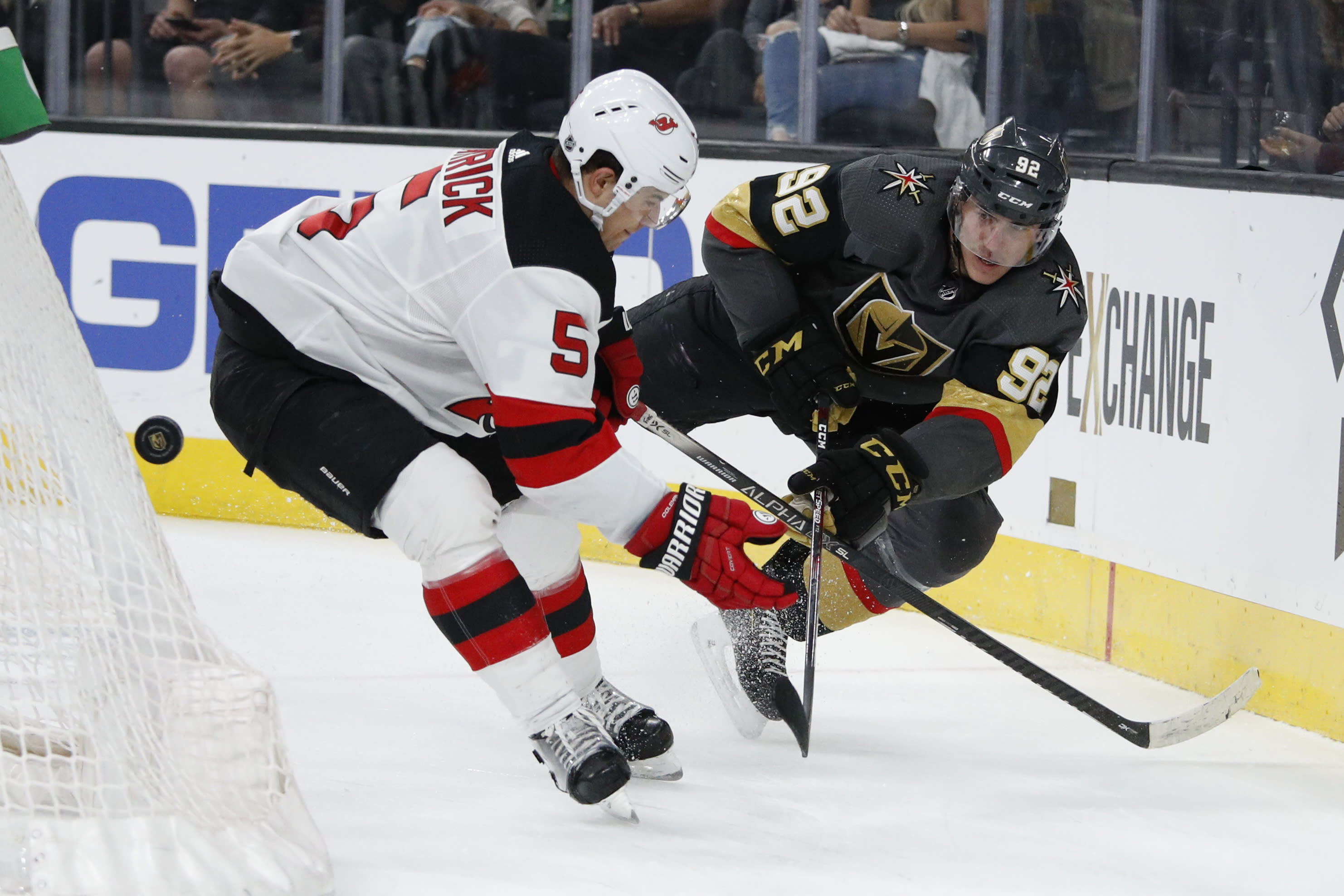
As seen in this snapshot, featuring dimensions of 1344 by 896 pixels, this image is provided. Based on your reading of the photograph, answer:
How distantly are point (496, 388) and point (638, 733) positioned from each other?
2.23 ft

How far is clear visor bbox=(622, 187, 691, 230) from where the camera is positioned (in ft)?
8.00

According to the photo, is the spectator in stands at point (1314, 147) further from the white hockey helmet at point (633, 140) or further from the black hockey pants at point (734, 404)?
the white hockey helmet at point (633, 140)

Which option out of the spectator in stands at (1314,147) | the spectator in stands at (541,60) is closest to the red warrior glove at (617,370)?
the spectator in stands at (1314,147)

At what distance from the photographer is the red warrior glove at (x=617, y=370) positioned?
2.77 meters

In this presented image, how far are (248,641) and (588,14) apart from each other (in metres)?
2.14

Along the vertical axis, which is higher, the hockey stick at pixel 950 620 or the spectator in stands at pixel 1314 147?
the spectator in stands at pixel 1314 147

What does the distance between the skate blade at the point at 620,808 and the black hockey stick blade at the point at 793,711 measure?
1.61 ft

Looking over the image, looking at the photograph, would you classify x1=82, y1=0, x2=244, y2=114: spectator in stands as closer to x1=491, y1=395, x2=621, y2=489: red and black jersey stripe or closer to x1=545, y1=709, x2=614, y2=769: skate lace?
x1=491, y1=395, x2=621, y2=489: red and black jersey stripe

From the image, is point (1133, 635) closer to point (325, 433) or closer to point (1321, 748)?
point (1321, 748)

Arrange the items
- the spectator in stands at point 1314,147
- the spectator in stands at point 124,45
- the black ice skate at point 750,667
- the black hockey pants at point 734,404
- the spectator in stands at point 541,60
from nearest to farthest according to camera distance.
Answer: the black ice skate at point 750,667, the black hockey pants at point 734,404, the spectator in stands at point 1314,147, the spectator in stands at point 541,60, the spectator in stands at point 124,45

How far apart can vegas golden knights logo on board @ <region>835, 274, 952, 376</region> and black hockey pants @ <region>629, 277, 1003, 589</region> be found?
210 millimetres

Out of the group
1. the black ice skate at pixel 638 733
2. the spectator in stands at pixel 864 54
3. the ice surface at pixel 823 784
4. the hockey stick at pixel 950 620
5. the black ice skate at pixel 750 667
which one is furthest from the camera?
the spectator in stands at pixel 864 54

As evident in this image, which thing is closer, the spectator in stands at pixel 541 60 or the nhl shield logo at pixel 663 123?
the nhl shield logo at pixel 663 123

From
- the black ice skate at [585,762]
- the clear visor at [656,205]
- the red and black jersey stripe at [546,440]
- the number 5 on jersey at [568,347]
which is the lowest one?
the black ice skate at [585,762]
